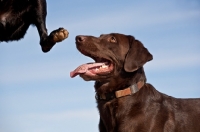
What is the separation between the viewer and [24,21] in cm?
644

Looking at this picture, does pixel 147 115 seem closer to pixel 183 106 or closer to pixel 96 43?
pixel 183 106

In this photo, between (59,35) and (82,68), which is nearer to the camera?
(82,68)

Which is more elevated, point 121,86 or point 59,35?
point 59,35

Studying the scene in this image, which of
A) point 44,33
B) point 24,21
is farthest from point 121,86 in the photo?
point 24,21

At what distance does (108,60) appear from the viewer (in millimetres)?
6184

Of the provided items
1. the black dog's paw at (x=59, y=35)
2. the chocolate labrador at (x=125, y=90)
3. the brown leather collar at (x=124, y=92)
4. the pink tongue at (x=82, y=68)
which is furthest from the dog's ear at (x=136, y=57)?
the black dog's paw at (x=59, y=35)

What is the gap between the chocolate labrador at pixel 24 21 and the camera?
20.1 ft

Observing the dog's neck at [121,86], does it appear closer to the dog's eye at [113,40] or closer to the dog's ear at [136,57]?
the dog's ear at [136,57]

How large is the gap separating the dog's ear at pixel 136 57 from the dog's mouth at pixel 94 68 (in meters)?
0.26

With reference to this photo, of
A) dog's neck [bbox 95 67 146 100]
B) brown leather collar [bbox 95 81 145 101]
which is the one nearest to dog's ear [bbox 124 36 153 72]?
dog's neck [bbox 95 67 146 100]

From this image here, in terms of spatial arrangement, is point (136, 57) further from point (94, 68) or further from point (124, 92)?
point (94, 68)

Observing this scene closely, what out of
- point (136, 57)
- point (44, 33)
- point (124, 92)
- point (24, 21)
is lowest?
point (124, 92)

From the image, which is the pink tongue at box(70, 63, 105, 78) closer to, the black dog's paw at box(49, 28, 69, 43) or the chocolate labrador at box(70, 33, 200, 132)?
the chocolate labrador at box(70, 33, 200, 132)

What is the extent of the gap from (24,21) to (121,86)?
6.00ft
